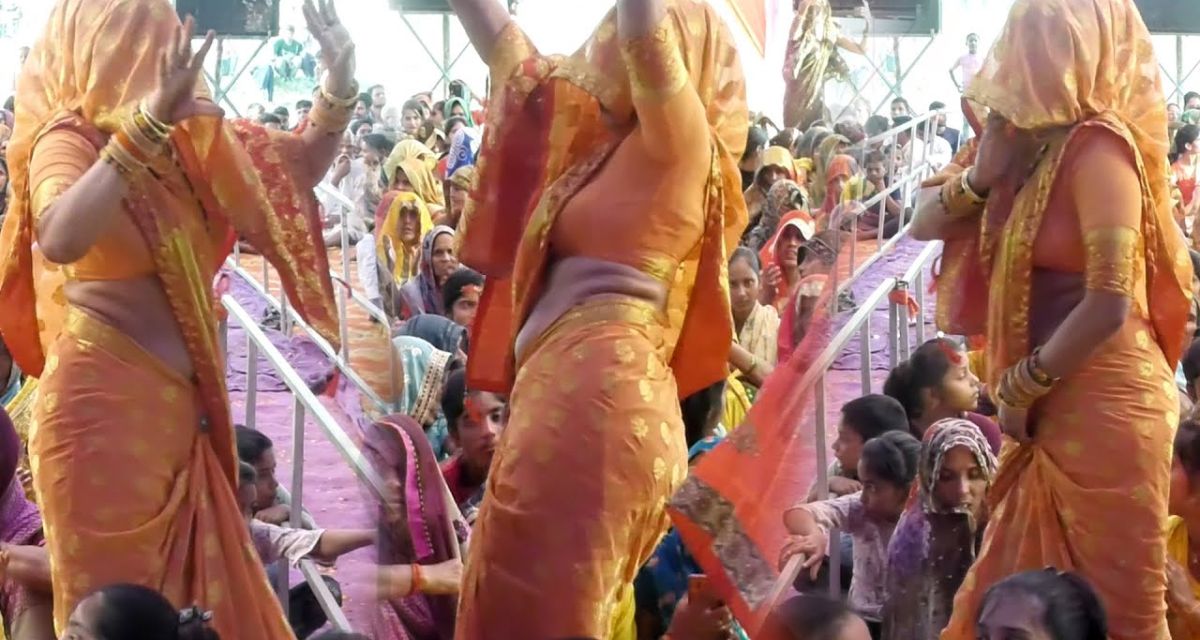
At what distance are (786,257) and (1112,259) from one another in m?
0.58

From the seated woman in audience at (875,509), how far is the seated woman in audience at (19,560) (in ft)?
3.95

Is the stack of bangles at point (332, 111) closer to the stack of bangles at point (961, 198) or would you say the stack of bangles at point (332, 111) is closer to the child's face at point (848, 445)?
the stack of bangles at point (961, 198)

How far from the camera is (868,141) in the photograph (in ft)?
8.47

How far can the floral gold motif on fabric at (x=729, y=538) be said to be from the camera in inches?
80.3

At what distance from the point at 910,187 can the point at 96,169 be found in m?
2.38

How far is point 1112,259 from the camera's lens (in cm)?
222

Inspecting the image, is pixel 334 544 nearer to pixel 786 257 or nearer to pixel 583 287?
pixel 583 287

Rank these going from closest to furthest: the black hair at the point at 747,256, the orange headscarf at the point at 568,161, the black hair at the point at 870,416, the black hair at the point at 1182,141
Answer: the orange headscarf at the point at 568,161 < the black hair at the point at 870,416 < the black hair at the point at 747,256 < the black hair at the point at 1182,141

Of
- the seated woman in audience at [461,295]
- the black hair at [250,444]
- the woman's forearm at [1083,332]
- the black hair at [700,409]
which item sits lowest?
the black hair at [250,444]

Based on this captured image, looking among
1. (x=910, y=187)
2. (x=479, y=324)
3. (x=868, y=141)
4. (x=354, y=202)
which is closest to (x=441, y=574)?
(x=479, y=324)

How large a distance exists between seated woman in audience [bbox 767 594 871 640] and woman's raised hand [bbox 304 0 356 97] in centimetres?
86

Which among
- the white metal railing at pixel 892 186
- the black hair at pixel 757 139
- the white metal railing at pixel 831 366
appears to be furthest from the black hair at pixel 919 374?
the black hair at pixel 757 139

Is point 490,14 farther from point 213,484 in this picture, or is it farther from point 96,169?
point 213,484

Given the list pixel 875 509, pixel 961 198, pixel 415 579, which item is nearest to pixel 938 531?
pixel 875 509
